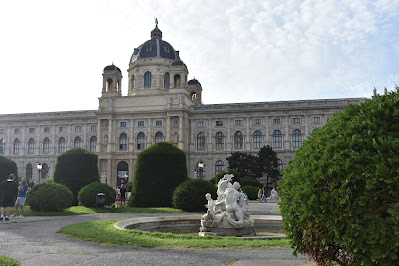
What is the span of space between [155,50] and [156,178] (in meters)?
45.7

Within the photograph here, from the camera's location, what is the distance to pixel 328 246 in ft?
14.7

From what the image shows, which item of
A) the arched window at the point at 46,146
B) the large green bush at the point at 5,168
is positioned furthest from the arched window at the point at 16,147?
the large green bush at the point at 5,168

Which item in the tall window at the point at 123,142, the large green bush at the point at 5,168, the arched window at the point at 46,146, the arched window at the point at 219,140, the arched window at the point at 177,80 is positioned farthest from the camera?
the arched window at the point at 46,146

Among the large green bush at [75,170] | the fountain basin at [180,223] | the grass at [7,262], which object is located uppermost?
the large green bush at [75,170]

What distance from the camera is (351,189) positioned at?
13.5 feet

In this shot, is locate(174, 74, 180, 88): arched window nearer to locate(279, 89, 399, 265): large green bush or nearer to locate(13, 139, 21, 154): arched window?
locate(13, 139, 21, 154): arched window

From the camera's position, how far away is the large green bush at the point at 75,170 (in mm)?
23028

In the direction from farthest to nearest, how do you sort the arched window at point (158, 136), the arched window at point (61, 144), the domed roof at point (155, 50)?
the domed roof at point (155, 50), the arched window at point (61, 144), the arched window at point (158, 136)

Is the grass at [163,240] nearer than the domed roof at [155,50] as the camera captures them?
Yes

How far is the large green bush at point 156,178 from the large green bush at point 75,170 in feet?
11.7

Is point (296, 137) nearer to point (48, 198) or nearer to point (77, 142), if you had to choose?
point (77, 142)

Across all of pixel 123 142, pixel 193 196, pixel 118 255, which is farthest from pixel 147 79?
pixel 118 255

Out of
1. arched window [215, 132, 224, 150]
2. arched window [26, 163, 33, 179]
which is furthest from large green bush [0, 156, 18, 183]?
arched window [26, 163, 33, 179]

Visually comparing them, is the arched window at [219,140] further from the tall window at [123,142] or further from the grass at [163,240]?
the grass at [163,240]
